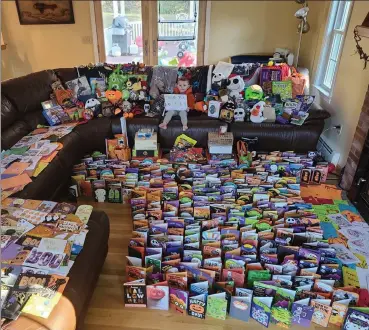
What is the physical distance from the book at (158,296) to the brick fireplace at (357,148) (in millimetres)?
1906

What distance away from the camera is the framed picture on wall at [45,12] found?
470 cm

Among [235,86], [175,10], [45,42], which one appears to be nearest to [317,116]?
[235,86]

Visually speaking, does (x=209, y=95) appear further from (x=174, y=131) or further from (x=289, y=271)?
(x=289, y=271)

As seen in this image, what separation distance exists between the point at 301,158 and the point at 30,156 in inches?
89.7

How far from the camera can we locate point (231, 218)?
222 centimetres

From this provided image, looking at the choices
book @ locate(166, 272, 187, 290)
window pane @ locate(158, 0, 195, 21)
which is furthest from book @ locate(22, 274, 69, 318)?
window pane @ locate(158, 0, 195, 21)

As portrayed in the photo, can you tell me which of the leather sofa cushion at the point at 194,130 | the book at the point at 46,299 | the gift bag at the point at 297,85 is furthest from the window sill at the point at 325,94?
the book at the point at 46,299

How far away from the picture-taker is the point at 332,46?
12.5 feet

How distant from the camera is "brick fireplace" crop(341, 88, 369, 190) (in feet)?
8.79

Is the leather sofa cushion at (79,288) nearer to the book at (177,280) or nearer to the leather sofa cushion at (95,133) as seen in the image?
the book at (177,280)

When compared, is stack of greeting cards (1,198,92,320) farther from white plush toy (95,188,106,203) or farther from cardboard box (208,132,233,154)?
cardboard box (208,132,233,154)

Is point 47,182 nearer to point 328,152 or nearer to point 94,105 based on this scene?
point 94,105

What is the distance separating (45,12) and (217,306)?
15.4 ft

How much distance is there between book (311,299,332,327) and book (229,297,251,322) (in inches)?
12.9
